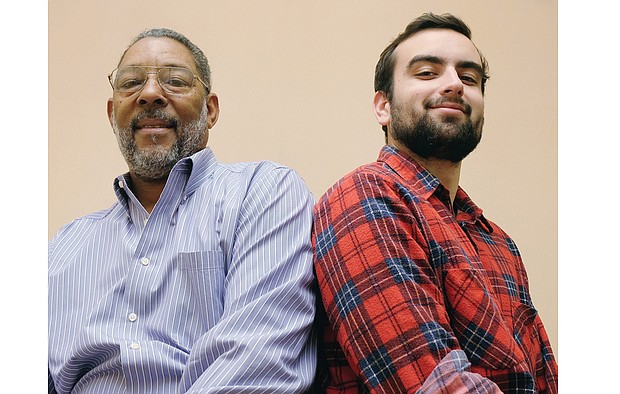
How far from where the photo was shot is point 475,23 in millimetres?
2422

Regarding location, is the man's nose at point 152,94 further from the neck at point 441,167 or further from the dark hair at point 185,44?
the neck at point 441,167

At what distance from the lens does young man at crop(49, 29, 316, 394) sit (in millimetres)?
1388

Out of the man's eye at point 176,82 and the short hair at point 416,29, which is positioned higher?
the short hair at point 416,29

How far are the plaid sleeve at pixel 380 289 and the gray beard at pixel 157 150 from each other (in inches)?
18.6

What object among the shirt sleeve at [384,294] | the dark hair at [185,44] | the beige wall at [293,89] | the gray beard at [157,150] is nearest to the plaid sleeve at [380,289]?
the shirt sleeve at [384,294]

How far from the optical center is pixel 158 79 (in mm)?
1768

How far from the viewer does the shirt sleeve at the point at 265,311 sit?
4.39ft

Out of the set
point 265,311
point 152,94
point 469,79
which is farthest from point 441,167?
point 152,94

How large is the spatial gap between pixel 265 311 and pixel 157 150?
22.5 inches

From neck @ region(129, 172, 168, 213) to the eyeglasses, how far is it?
0.70ft

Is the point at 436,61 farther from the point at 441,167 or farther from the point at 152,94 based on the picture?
the point at 152,94
